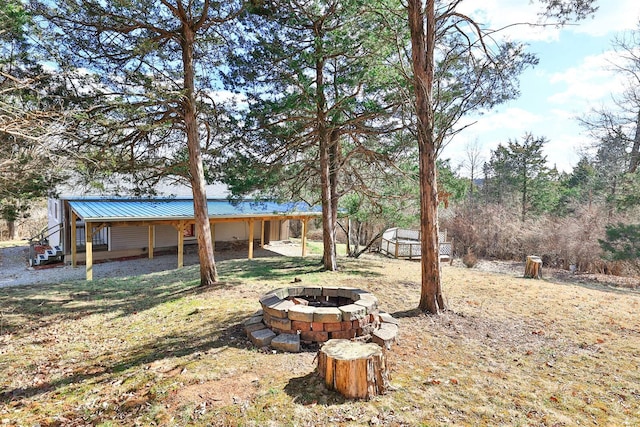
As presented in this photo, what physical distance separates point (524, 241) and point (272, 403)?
2136 centimetres

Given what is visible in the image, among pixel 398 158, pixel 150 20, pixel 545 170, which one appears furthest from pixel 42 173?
pixel 545 170

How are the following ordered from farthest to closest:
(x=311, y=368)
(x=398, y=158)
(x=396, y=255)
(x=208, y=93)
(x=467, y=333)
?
1. (x=396, y=255)
2. (x=398, y=158)
3. (x=208, y=93)
4. (x=467, y=333)
5. (x=311, y=368)

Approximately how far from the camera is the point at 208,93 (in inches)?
339

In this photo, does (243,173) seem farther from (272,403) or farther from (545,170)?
(545,170)

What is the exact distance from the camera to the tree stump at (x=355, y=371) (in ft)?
10.2

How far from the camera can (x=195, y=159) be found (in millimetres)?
7547

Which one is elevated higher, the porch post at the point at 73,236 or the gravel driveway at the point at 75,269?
the porch post at the point at 73,236

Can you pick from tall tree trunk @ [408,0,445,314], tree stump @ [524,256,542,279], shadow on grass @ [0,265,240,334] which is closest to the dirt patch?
tree stump @ [524,256,542,279]

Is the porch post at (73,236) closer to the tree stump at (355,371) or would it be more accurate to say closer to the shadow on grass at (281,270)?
the shadow on grass at (281,270)

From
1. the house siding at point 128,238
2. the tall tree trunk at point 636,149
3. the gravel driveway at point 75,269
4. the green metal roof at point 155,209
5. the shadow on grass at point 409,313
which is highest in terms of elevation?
the tall tree trunk at point 636,149

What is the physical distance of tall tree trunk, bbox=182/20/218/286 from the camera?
7.27 meters

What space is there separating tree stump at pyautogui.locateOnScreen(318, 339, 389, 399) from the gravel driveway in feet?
35.4

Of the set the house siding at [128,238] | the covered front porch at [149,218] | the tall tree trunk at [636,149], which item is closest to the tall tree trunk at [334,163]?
the covered front porch at [149,218]

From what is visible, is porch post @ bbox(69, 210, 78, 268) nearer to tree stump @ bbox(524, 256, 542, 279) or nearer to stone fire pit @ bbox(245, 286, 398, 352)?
stone fire pit @ bbox(245, 286, 398, 352)
